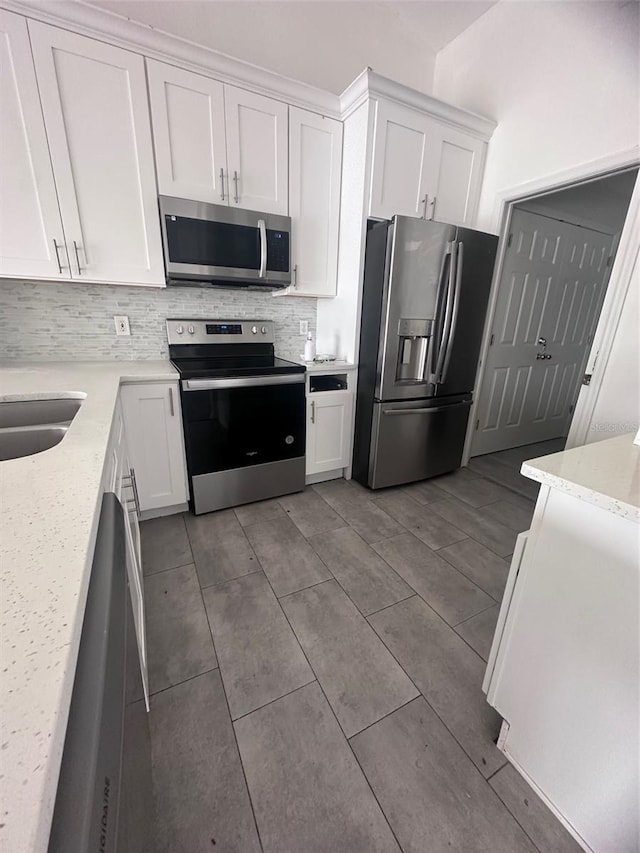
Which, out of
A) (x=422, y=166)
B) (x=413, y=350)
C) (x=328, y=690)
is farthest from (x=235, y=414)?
(x=422, y=166)

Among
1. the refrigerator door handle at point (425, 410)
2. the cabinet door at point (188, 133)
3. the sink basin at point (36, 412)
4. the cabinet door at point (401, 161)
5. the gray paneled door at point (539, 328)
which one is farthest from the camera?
the gray paneled door at point (539, 328)

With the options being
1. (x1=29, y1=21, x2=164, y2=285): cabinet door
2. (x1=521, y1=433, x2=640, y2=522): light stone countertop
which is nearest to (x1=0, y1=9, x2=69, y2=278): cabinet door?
(x1=29, y1=21, x2=164, y2=285): cabinet door

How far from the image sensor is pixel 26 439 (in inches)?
44.5

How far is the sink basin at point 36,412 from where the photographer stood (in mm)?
1325

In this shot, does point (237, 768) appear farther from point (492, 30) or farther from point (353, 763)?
point (492, 30)

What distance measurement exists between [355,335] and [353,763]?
2.10 metres

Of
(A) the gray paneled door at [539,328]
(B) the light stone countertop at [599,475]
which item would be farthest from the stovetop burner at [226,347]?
(A) the gray paneled door at [539,328]

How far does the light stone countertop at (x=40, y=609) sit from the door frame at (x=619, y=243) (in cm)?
240

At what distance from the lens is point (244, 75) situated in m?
1.90

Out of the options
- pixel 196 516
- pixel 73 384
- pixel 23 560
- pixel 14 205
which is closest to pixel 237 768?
pixel 23 560

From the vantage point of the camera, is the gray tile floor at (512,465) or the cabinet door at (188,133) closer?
the cabinet door at (188,133)

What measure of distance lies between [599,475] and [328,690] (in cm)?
109

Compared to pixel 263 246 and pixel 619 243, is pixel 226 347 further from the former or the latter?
pixel 619 243

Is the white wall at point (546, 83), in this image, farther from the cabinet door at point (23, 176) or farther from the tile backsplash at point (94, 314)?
the cabinet door at point (23, 176)
